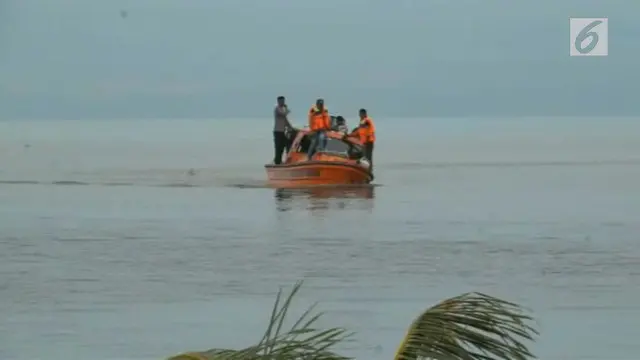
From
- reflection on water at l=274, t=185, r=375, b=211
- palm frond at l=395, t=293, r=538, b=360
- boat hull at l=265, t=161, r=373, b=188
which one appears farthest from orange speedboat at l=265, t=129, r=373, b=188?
palm frond at l=395, t=293, r=538, b=360

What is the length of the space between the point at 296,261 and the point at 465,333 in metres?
17.7

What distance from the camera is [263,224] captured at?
27172 mm

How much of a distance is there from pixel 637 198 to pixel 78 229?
15263 millimetres

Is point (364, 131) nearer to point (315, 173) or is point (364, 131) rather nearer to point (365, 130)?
point (365, 130)

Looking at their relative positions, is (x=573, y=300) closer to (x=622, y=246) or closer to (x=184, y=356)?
(x=622, y=246)

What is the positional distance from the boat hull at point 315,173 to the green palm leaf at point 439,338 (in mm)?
25370

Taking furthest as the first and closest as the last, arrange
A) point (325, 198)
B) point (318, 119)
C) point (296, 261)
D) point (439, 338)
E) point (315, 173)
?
point (325, 198), point (315, 173), point (318, 119), point (296, 261), point (439, 338)

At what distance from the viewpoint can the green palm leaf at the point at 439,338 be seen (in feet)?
8.10

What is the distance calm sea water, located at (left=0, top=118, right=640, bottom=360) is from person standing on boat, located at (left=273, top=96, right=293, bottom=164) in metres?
1.23

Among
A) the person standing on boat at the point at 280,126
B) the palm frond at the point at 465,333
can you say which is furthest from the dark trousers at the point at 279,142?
the palm frond at the point at 465,333

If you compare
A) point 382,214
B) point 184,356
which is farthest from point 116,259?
point 184,356

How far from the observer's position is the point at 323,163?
28.2 m

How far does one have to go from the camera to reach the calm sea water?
13.4 meters

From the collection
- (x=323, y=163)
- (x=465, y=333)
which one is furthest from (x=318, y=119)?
(x=465, y=333)
